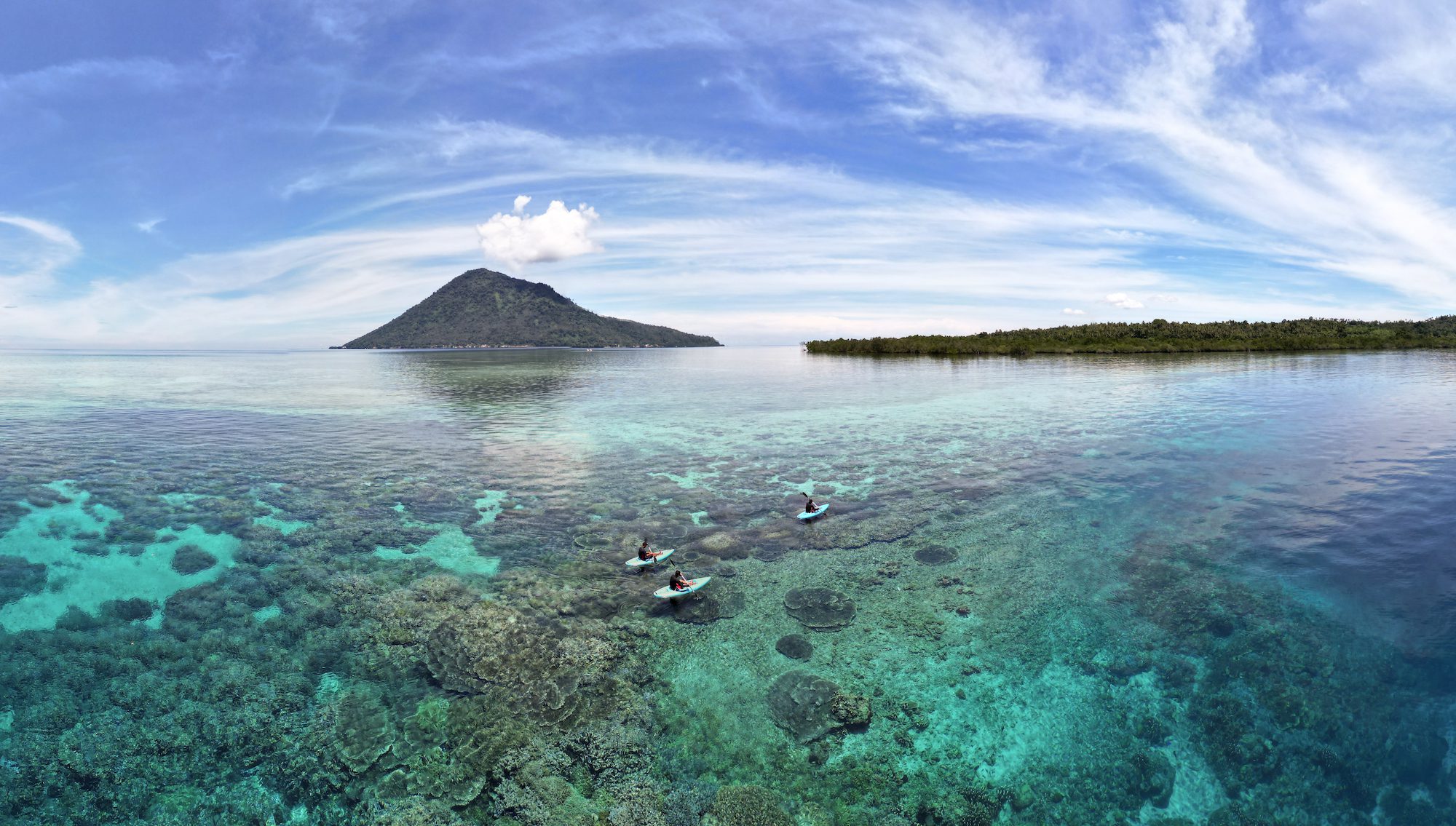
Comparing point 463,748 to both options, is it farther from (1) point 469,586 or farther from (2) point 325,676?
(1) point 469,586

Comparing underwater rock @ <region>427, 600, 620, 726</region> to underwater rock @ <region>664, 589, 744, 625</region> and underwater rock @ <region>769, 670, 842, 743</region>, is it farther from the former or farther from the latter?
underwater rock @ <region>769, 670, 842, 743</region>

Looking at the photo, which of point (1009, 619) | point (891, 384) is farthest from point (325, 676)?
point (891, 384)

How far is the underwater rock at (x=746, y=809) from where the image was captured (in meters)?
11.3

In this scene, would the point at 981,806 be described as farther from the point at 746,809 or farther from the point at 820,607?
the point at 820,607

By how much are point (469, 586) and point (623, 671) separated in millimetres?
7613

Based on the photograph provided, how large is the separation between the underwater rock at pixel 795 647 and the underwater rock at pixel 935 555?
6.98m

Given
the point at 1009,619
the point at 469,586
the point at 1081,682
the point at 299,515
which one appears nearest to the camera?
the point at 1081,682

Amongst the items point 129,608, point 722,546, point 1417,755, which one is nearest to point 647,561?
point 722,546

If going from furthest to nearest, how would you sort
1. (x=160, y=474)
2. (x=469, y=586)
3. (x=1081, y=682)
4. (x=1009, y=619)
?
(x=160, y=474), (x=469, y=586), (x=1009, y=619), (x=1081, y=682)

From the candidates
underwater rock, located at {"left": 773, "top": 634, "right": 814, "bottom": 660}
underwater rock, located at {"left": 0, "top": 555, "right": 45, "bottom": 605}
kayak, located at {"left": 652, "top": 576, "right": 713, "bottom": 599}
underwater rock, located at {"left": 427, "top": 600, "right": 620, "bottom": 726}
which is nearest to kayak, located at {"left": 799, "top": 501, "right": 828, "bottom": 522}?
kayak, located at {"left": 652, "top": 576, "right": 713, "bottom": 599}

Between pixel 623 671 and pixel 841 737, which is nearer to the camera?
pixel 841 737

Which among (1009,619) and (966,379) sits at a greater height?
(966,379)

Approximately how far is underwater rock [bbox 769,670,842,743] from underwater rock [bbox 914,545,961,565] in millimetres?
8409

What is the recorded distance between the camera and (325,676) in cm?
1544
